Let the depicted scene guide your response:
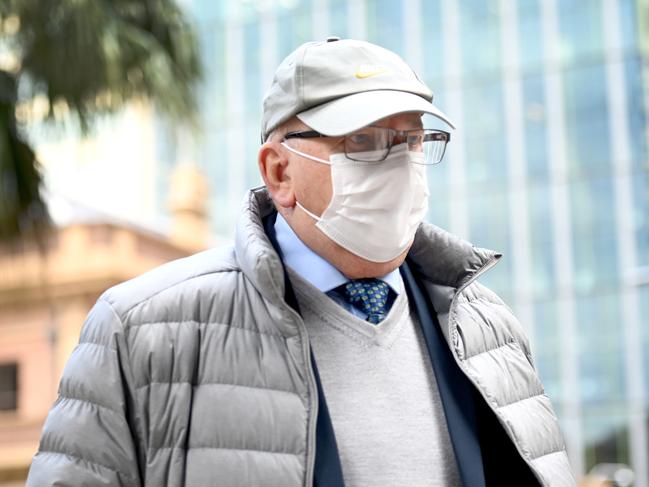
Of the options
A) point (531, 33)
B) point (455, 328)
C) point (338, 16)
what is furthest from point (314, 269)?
point (338, 16)

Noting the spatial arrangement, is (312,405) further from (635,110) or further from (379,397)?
(635,110)

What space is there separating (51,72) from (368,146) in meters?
6.09

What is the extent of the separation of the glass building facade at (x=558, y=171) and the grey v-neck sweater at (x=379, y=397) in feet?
91.5

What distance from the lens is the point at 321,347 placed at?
2945mm

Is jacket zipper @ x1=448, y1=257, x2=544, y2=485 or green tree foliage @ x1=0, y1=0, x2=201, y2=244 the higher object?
green tree foliage @ x1=0, y1=0, x2=201, y2=244

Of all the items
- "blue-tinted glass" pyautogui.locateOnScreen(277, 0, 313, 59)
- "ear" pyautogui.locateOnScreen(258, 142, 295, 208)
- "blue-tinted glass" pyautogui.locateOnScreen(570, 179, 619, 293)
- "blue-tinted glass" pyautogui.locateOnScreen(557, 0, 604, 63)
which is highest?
"blue-tinted glass" pyautogui.locateOnScreen(277, 0, 313, 59)

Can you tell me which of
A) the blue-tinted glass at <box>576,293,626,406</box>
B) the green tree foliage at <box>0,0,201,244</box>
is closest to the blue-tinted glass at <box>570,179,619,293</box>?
the blue-tinted glass at <box>576,293,626,406</box>

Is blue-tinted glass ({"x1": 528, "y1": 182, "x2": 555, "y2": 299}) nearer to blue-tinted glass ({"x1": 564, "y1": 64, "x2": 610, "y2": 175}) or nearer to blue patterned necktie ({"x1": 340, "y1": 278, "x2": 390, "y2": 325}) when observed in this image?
blue-tinted glass ({"x1": 564, "y1": 64, "x2": 610, "y2": 175})

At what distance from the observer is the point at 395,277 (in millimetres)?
3082

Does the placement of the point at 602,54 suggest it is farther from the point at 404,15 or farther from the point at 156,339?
the point at 156,339

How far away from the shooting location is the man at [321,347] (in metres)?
2.72

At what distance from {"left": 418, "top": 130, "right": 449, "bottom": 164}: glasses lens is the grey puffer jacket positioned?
0.38 m

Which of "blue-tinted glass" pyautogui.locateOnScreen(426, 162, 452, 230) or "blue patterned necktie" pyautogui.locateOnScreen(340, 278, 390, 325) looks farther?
"blue-tinted glass" pyautogui.locateOnScreen(426, 162, 452, 230)

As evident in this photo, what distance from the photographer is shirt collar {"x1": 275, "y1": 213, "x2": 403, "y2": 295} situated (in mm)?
2984
